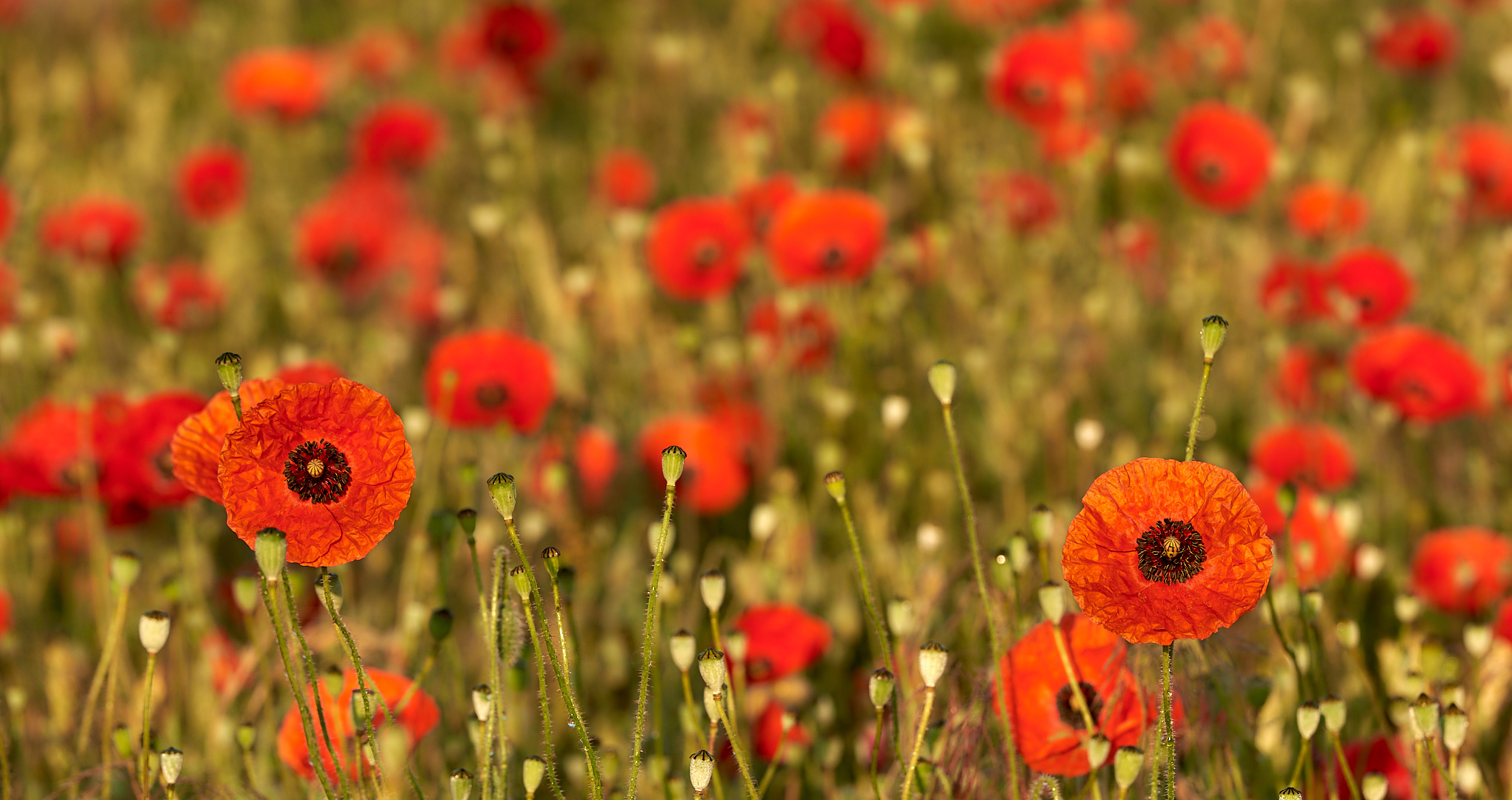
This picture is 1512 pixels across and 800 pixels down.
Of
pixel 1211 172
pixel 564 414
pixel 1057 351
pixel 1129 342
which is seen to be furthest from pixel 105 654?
pixel 1211 172

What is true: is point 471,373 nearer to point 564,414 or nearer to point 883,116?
point 564,414

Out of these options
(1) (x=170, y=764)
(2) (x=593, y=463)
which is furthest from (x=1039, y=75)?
(1) (x=170, y=764)

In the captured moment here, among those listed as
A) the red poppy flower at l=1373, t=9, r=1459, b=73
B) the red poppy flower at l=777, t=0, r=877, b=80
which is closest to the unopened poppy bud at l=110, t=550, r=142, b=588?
the red poppy flower at l=777, t=0, r=877, b=80

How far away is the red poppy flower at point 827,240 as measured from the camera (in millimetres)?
2203

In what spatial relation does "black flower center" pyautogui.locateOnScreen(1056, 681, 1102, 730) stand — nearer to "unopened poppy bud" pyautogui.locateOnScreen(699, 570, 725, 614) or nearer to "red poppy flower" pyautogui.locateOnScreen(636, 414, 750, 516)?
"unopened poppy bud" pyautogui.locateOnScreen(699, 570, 725, 614)

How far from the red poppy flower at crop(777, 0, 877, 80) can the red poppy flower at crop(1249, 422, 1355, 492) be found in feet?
5.29

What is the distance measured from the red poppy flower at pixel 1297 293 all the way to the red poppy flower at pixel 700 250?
0.97m

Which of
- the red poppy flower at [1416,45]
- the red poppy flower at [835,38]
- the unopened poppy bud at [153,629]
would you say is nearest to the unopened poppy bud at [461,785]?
the unopened poppy bud at [153,629]

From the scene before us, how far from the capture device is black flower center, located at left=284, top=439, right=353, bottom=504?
43.4 inches

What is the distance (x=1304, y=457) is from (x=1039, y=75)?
1144 millimetres

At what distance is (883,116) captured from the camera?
3037 mm

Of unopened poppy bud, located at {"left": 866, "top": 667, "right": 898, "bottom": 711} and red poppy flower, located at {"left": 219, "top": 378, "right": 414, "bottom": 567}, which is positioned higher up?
red poppy flower, located at {"left": 219, "top": 378, "right": 414, "bottom": 567}

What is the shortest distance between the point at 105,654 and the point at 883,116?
7.29 ft

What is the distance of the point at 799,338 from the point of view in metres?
2.27
